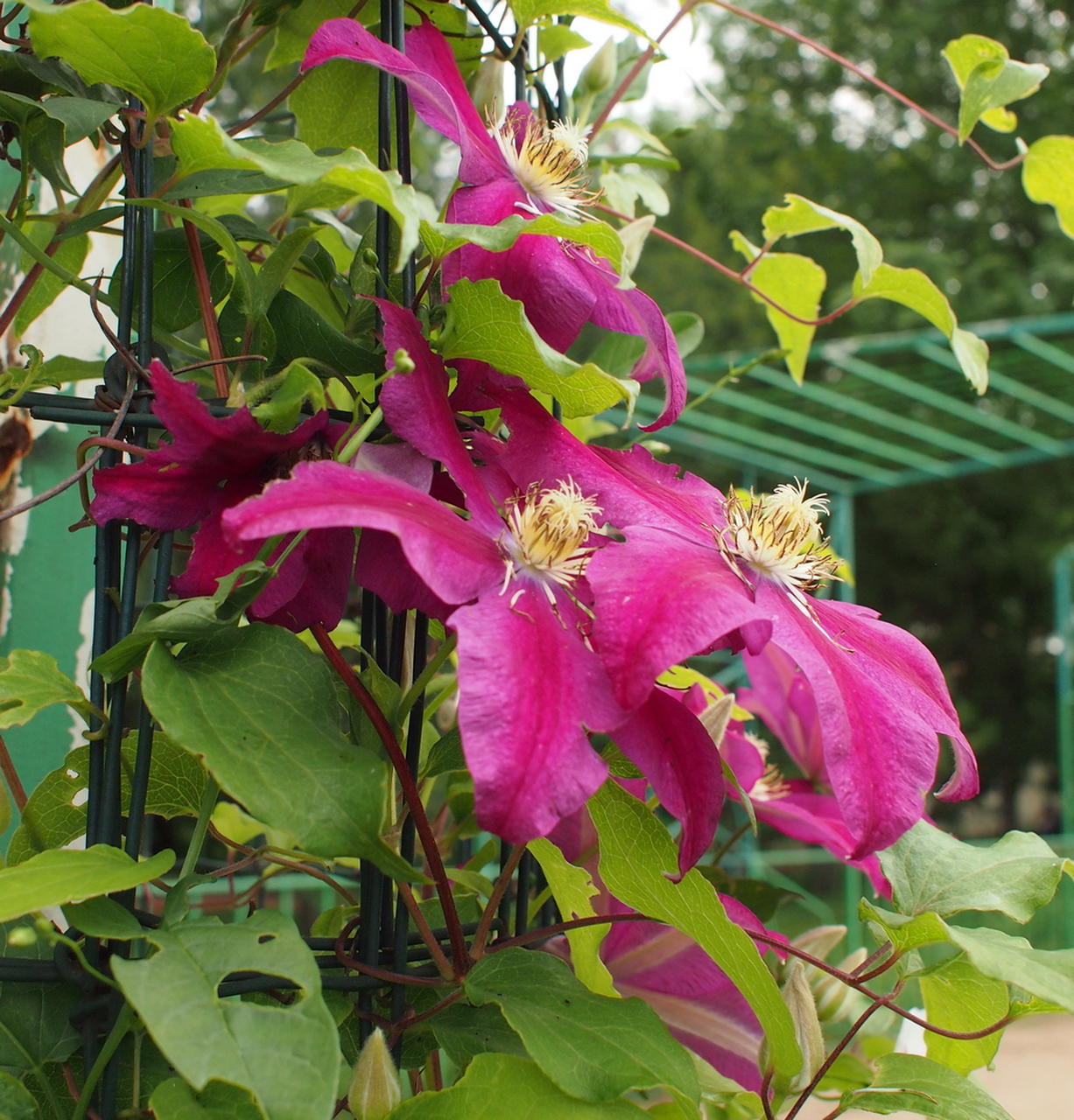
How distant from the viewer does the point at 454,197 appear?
1.34 feet

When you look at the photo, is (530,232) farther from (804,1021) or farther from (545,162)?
(804,1021)

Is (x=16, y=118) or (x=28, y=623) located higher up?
(x=16, y=118)

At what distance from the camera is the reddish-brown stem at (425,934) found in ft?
1.24

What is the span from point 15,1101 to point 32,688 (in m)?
0.13

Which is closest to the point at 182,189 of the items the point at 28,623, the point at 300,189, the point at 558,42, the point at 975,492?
the point at 300,189

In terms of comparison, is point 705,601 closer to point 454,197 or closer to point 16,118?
point 454,197

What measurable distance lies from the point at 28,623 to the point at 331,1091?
49cm

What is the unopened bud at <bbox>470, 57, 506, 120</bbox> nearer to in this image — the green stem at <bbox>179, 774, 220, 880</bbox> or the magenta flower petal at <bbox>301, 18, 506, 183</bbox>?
the magenta flower petal at <bbox>301, 18, 506, 183</bbox>

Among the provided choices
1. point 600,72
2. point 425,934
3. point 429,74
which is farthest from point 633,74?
point 425,934

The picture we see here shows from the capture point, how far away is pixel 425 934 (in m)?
0.39

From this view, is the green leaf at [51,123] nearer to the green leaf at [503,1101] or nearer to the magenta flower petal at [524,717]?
the magenta flower petal at [524,717]

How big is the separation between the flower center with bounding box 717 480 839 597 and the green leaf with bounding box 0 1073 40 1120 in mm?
283

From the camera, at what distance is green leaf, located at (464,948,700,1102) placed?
36 centimetres

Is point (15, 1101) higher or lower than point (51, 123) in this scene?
lower
